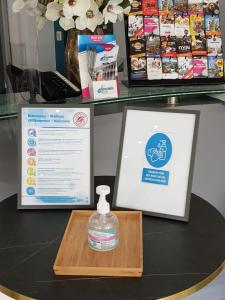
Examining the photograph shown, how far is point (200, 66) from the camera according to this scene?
169cm

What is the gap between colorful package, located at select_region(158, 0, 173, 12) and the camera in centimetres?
167

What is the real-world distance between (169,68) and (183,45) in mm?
103

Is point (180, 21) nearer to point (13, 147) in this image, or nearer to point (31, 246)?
point (13, 147)

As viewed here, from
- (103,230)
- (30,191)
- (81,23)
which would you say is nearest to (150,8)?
(81,23)

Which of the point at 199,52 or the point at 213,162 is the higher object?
the point at 199,52

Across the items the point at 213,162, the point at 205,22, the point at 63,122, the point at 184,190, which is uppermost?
the point at 205,22

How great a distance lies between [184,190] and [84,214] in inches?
11.9

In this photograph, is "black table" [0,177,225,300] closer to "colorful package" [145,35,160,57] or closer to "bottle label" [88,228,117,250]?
"bottle label" [88,228,117,250]

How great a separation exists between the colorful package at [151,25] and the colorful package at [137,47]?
0.15 ft

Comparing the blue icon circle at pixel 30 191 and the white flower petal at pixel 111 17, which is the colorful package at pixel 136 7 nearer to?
the white flower petal at pixel 111 17

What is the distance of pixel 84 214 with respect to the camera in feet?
4.17

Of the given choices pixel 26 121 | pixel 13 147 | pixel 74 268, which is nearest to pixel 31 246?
pixel 74 268

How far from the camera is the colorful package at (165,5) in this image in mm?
1665

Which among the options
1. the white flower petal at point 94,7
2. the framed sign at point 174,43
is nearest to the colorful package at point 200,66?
the framed sign at point 174,43
